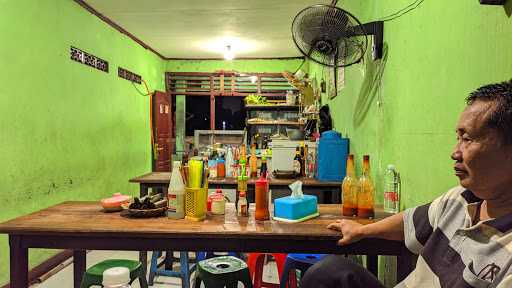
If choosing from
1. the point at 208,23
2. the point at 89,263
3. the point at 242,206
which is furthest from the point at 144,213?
the point at 208,23

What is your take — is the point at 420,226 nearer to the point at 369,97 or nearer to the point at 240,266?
the point at 240,266

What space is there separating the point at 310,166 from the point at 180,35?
122 inches

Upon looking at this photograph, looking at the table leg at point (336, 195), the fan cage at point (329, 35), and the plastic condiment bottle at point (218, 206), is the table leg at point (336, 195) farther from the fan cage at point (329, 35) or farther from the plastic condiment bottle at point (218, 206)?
the plastic condiment bottle at point (218, 206)

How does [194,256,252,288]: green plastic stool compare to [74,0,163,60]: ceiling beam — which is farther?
[74,0,163,60]: ceiling beam

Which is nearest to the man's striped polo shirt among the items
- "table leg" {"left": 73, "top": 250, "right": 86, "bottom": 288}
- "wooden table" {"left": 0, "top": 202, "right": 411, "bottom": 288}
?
"wooden table" {"left": 0, "top": 202, "right": 411, "bottom": 288}

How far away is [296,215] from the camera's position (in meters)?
1.78

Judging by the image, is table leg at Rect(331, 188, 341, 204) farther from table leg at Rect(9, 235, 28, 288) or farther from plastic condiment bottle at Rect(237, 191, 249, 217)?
table leg at Rect(9, 235, 28, 288)

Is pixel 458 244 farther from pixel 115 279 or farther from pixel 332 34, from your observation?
pixel 332 34

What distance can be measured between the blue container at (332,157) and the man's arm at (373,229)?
1.60m

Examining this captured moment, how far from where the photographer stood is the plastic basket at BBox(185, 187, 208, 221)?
1779mm

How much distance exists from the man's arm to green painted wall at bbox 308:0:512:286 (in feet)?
0.86

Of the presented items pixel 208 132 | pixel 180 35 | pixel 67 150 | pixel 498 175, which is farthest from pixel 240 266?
pixel 208 132

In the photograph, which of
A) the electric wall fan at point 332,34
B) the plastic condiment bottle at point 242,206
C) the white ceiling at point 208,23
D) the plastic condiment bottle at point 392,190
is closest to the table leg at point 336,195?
the plastic condiment bottle at point 392,190

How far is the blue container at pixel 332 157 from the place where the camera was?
3223 mm
